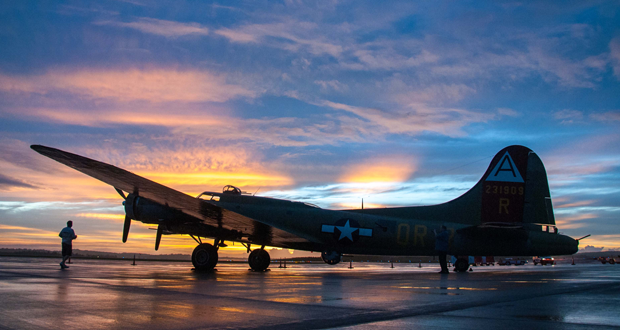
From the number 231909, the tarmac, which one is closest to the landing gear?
the number 231909

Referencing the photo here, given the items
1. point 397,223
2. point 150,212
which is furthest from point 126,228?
point 397,223

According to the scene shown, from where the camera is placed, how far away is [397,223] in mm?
19156

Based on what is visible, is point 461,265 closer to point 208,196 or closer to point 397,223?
point 397,223

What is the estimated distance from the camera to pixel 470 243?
18328mm

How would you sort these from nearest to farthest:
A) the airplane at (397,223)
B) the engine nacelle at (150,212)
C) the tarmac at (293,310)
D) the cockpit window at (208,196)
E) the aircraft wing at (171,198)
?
the tarmac at (293,310) < the aircraft wing at (171,198) < the airplane at (397,223) < the engine nacelle at (150,212) < the cockpit window at (208,196)

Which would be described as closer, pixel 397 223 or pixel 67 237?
pixel 67 237

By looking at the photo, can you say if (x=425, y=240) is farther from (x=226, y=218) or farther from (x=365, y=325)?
(x=365, y=325)

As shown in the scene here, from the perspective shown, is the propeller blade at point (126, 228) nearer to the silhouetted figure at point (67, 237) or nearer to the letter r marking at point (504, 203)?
the silhouetted figure at point (67, 237)

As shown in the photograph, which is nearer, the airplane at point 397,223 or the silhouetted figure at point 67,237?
the silhouetted figure at point 67,237

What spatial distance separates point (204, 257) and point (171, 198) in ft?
9.97

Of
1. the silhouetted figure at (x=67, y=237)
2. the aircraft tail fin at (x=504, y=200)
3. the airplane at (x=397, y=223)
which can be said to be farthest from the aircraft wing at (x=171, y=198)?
the aircraft tail fin at (x=504, y=200)

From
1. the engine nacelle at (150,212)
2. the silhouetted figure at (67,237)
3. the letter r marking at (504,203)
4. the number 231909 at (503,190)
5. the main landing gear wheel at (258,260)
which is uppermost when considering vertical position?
the number 231909 at (503,190)

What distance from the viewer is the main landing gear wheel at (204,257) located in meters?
18.2

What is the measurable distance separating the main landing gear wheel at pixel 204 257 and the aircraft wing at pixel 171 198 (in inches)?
40.7
